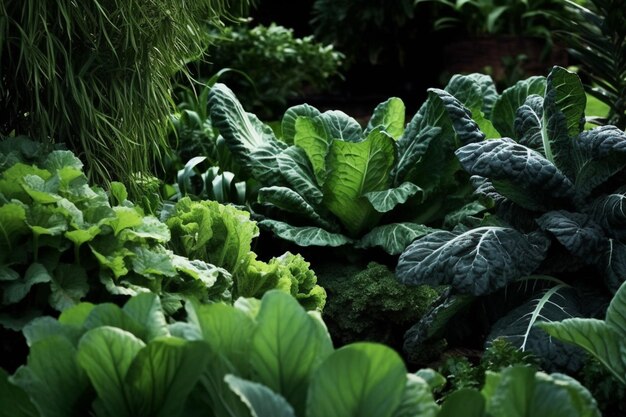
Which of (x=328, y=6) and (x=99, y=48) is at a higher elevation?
(x=99, y=48)

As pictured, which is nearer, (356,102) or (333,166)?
(333,166)

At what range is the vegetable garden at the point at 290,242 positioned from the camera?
89.1 inches

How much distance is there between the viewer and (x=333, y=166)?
4.57 m

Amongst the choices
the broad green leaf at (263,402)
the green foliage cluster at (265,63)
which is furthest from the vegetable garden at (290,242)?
the green foliage cluster at (265,63)

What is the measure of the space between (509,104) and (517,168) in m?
1.07

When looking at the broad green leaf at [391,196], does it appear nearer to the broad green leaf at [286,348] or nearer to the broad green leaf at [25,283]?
the broad green leaf at [25,283]

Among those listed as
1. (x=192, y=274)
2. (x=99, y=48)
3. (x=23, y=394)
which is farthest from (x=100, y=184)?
(x=23, y=394)

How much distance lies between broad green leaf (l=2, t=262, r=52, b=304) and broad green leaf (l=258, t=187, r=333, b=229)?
178cm

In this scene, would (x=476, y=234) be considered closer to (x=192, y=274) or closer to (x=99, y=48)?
(x=192, y=274)

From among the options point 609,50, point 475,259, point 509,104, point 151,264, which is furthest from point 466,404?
point 609,50

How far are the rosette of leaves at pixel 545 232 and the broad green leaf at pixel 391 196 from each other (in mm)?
466

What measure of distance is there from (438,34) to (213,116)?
5672 mm

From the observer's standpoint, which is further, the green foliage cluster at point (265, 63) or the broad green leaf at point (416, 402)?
the green foliage cluster at point (265, 63)

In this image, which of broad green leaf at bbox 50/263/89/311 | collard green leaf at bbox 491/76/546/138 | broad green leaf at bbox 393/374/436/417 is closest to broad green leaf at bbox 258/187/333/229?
collard green leaf at bbox 491/76/546/138
